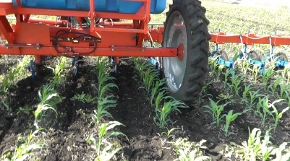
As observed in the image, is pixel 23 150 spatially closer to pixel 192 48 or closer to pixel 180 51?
pixel 192 48

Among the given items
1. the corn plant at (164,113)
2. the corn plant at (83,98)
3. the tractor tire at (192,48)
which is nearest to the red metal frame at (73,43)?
the tractor tire at (192,48)

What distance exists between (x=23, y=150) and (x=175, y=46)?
229 centimetres

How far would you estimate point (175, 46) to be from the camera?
4012mm

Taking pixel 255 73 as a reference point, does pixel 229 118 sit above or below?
below

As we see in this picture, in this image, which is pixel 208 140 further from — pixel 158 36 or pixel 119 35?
pixel 158 36

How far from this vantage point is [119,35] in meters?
3.63

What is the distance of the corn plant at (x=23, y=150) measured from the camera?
7.17ft

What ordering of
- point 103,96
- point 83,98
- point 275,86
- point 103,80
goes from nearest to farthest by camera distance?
point 83,98 → point 103,96 → point 103,80 → point 275,86

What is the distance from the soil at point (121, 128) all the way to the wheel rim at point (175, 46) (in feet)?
1.14

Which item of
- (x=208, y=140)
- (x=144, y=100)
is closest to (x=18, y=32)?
(x=144, y=100)

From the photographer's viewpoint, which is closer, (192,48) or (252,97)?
(192,48)

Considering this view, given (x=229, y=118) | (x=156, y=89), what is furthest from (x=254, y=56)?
(x=229, y=118)

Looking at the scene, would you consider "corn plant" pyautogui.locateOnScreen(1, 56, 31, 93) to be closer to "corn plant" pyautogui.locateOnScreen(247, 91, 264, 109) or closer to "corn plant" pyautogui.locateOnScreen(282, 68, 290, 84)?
"corn plant" pyautogui.locateOnScreen(247, 91, 264, 109)

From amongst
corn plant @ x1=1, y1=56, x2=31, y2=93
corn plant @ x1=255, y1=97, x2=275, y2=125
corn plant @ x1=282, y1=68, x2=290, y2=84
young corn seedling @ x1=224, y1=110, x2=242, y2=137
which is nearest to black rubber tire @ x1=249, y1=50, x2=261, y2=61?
corn plant @ x1=282, y1=68, x2=290, y2=84
